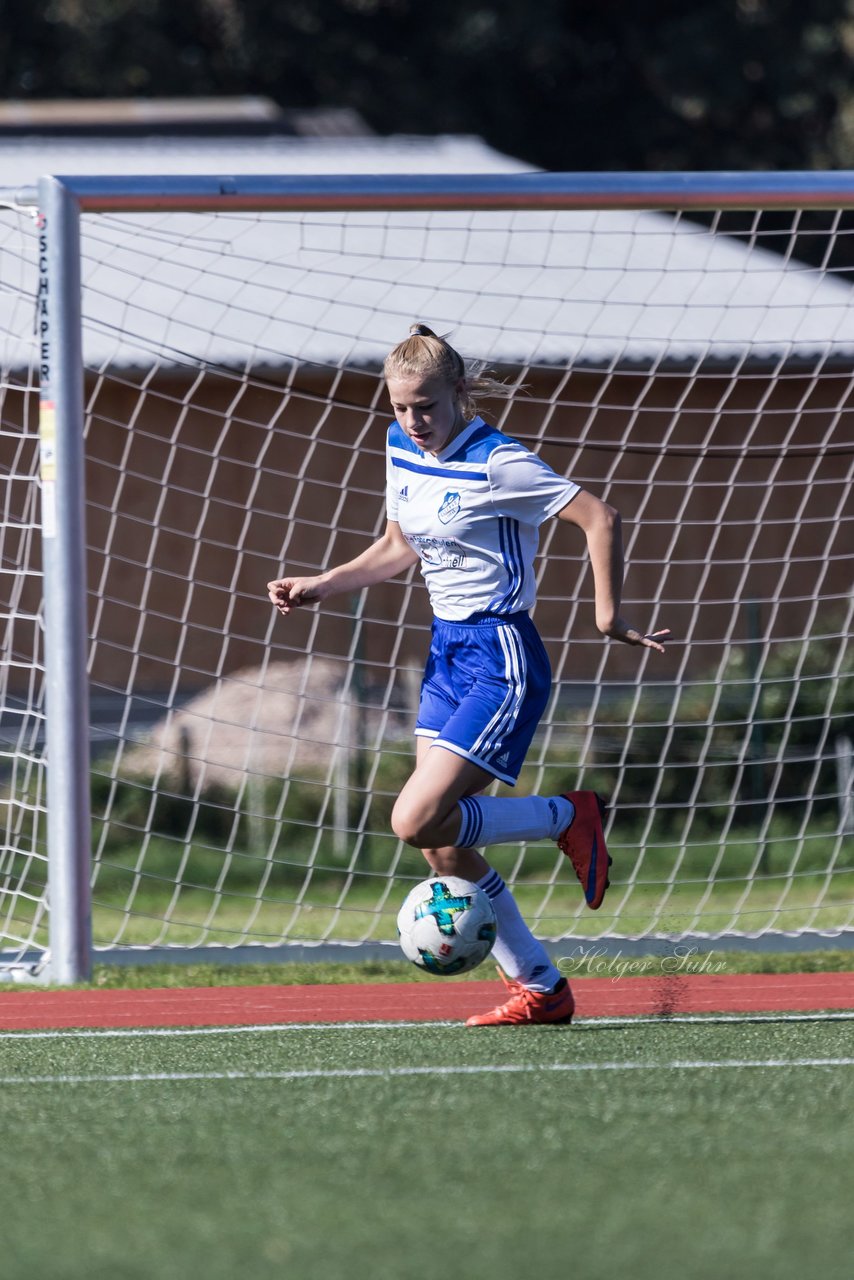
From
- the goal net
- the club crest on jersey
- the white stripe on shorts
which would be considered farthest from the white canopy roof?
the white stripe on shorts

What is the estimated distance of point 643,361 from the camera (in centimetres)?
1233

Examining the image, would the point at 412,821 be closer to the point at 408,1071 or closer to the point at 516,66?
the point at 408,1071

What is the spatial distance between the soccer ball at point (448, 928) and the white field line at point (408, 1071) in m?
0.35

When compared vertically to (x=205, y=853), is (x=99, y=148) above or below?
above

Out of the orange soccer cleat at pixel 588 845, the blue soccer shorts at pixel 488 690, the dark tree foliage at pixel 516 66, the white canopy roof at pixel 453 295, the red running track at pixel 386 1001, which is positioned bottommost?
the red running track at pixel 386 1001

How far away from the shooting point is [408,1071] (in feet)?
13.2

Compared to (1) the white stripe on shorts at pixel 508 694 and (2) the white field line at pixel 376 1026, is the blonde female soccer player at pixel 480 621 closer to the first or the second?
(1) the white stripe on shorts at pixel 508 694

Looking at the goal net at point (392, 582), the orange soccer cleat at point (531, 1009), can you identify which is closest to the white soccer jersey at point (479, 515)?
the orange soccer cleat at point (531, 1009)

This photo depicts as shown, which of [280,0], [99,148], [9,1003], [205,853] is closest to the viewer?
[9,1003]

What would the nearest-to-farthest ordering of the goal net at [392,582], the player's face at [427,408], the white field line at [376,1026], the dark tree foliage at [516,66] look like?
1. the player's face at [427,408]
2. the white field line at [376,1026]
3. the goal net at [392,582]
4. the dark tree foliage at [516,66]

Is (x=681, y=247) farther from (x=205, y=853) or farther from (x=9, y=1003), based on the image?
(x=9, y=1003)

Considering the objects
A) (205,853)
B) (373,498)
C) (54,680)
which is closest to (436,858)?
(54,680)

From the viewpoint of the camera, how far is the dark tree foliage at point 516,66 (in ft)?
76.4

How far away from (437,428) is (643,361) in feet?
26.4
